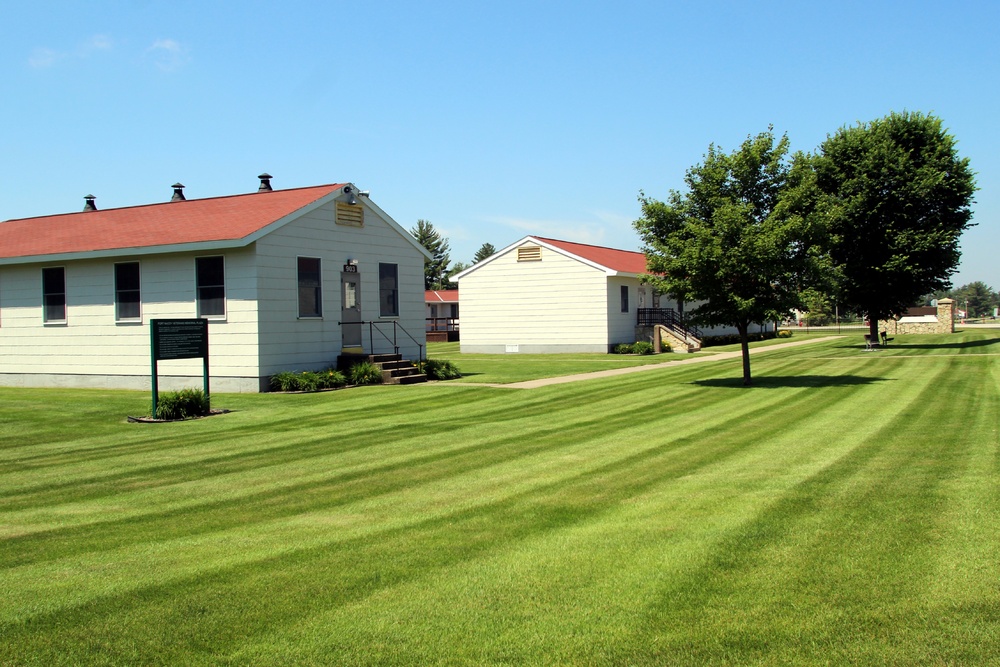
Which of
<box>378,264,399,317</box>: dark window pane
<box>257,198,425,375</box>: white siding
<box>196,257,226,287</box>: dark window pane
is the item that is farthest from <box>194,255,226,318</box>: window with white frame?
<box>378,264,399,317</box>: dark window pane

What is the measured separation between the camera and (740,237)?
1988 centimetres

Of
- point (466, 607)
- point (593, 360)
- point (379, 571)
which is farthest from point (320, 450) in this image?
point (593, 360)

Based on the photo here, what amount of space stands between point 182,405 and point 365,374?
6.76 metres

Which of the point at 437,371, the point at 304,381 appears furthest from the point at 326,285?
the point at 437,371

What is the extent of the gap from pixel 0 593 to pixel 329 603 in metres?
2.26

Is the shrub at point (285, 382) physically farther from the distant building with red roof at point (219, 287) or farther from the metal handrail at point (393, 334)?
the metal handrail at point (393, 334)

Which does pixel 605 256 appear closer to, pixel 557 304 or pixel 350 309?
pixel 557 304

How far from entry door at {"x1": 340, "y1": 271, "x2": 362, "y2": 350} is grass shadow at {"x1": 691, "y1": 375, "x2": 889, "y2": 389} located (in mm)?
9359

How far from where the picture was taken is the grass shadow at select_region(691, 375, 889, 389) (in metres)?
20.3

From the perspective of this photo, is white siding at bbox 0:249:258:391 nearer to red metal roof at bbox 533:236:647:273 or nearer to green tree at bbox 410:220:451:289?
red metal roof at bbox 533:236:647:273

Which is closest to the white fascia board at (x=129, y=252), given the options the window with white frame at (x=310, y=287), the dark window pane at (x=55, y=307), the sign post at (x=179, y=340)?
the dark window pane at (x=55, y=307)

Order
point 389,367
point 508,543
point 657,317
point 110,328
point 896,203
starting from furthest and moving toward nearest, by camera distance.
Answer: point 657,317
point 896,203
point 389,367
point 110,328
point 508,543

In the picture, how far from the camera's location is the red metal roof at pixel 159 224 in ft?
Result: 69.9

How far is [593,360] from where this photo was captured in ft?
106
